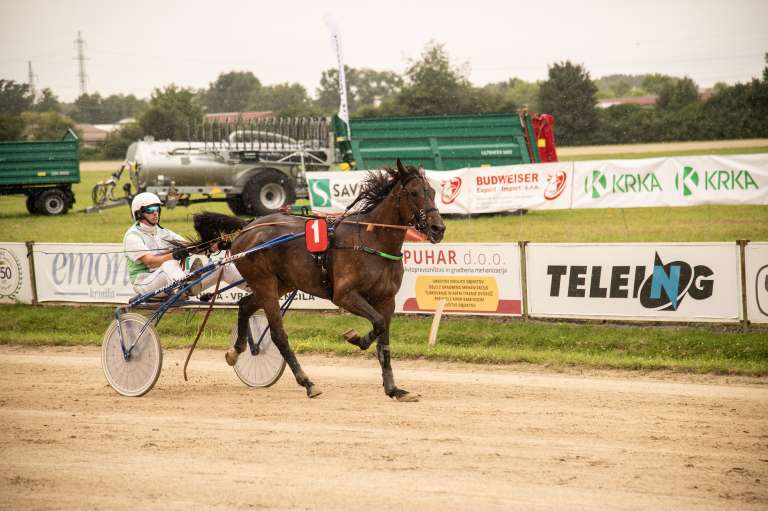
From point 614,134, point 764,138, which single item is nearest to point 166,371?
point 764,138

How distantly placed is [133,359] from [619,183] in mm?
11344

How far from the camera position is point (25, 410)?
830 centimetres

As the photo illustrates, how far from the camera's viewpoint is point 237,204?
23.2 m

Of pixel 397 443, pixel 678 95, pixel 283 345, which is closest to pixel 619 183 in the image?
pixel 283 345

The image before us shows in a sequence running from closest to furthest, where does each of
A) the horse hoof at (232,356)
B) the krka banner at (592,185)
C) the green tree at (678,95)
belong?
the horse hoof at (232,356), the krka banner at (592,185), the green tree at (678,95)

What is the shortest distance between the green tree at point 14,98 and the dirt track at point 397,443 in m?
68.9

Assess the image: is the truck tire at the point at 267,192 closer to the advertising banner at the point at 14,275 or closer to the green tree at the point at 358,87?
the advertising banner at the point at 14,275

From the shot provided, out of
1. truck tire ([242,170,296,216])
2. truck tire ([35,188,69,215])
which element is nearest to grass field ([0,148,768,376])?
truck tire ([242,170,296,216])

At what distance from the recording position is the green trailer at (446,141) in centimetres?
2214

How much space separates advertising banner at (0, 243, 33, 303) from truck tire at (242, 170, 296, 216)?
8.76 meters

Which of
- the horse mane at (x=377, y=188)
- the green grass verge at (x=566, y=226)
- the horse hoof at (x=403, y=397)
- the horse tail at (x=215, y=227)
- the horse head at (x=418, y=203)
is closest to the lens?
the horse head at (x=418, y=203)

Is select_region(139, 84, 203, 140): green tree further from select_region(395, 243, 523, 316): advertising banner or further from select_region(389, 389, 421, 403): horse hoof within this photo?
select_region(389, 389, 421, 403): horse hoof

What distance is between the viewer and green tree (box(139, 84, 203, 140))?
5362 cm

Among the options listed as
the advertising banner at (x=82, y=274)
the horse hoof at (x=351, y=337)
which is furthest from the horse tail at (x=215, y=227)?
the advertising banner at (x=82, y=274)
